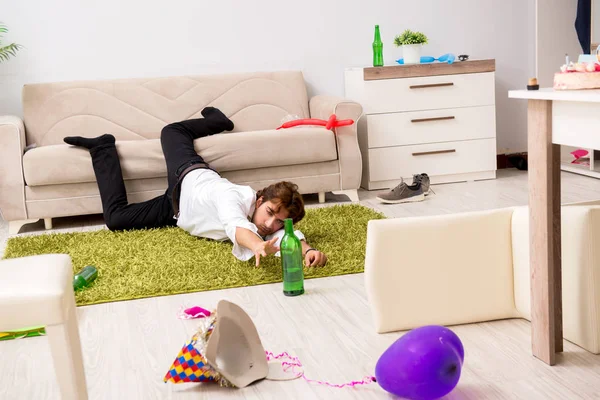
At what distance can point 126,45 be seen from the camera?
4.80 meters

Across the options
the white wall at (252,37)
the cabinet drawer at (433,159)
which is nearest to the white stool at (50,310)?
the cabinet drawer at (433,159)

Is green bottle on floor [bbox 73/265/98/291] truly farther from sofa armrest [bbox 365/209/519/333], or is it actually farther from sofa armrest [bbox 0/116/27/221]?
sofa armrest [bbox 0/116/27/221]

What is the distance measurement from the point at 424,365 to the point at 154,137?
3.37m

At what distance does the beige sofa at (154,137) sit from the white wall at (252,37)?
0.20 meters

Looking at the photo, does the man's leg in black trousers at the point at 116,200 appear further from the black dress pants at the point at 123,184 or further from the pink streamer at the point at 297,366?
the pink streamer at the point at 297,366

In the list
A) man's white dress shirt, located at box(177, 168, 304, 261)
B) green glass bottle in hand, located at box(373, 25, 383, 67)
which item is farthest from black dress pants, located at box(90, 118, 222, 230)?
green glass bottle in hand, located at box(373, 25, 383, 67)

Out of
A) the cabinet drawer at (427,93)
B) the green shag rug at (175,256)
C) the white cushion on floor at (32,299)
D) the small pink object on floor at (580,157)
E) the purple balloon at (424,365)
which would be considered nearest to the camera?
the white cushion on floor at (32,299)

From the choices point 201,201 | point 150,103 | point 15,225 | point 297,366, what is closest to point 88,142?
point 15,225

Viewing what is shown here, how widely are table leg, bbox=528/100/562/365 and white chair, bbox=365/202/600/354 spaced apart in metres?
0.20

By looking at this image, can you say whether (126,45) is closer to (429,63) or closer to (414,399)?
(429,63)

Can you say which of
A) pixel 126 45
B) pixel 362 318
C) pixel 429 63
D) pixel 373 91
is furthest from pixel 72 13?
→ pixel 362 318

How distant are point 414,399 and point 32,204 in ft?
9.69

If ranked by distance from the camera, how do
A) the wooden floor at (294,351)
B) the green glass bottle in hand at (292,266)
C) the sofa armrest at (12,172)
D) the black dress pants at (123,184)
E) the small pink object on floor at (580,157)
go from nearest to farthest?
1. the wooden floor at (294,351)
2. the green glass bottle in hand at (292,266)
3. the black dress pants at (123,184)
4. the sofa armrest at (12,172)
5. the small pink object on floor at (580,157)

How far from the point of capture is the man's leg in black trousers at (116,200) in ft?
12.3
